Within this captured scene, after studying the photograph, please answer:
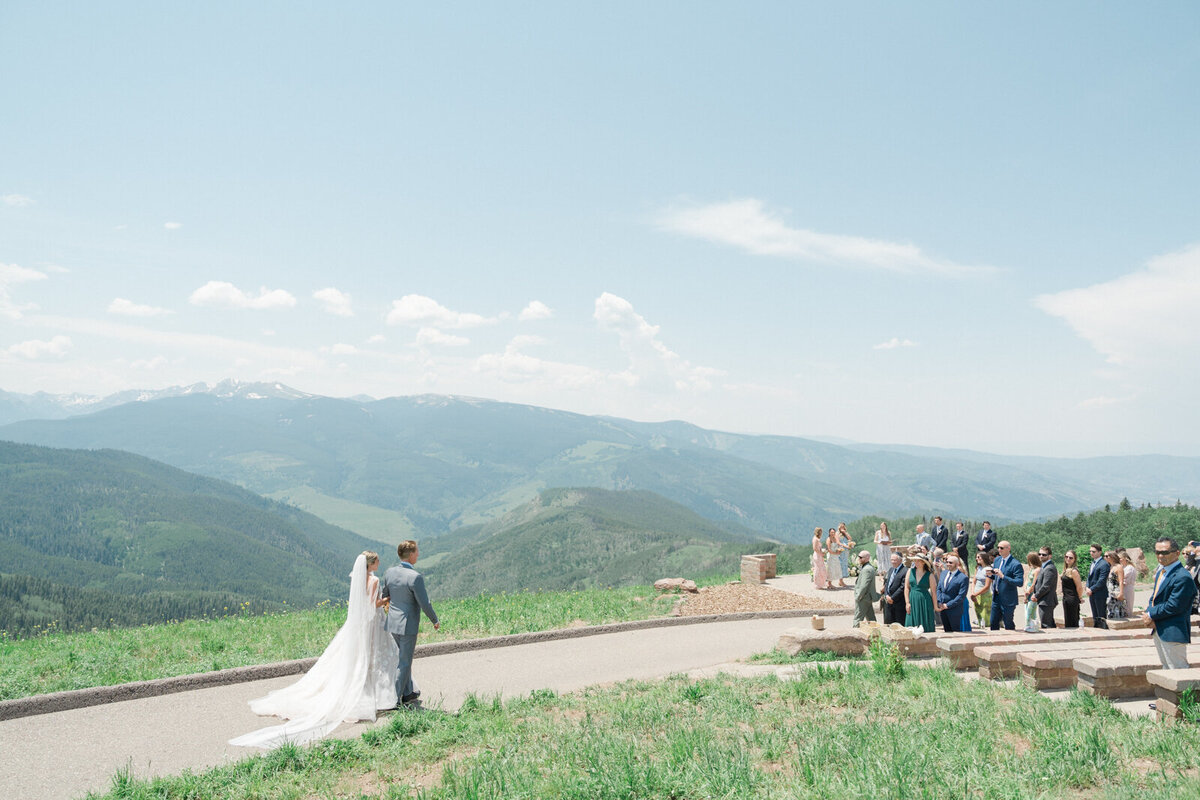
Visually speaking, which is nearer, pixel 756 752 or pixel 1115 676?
pixel 756 752

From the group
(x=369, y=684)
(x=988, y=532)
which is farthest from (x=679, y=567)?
(x=369, y=684)

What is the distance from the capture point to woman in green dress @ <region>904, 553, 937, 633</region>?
37.6ft

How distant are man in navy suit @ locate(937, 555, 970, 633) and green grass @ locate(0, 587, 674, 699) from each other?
19.8 ft

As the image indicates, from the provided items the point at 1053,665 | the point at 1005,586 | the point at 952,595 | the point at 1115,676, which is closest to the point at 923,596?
the point at 952,595

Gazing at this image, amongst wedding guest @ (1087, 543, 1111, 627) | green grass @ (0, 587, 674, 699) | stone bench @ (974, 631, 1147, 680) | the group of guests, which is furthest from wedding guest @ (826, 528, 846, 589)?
stone bench @ (974, 631, 1147, 680)

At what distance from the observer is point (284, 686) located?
30.2 feet

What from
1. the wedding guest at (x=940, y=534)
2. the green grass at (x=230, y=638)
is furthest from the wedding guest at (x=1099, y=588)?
the green grass at (x=230, y=638)

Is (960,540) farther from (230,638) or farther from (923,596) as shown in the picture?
(230,638)

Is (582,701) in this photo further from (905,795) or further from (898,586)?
(898,586)

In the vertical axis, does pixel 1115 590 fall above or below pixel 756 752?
below

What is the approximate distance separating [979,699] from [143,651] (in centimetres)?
1270

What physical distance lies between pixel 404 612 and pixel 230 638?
6.31 meters

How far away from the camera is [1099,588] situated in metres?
13.0

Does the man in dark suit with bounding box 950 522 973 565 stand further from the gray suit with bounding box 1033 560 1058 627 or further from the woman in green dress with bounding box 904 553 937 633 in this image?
the woman in green dress with bounding box 904 553 937 633
